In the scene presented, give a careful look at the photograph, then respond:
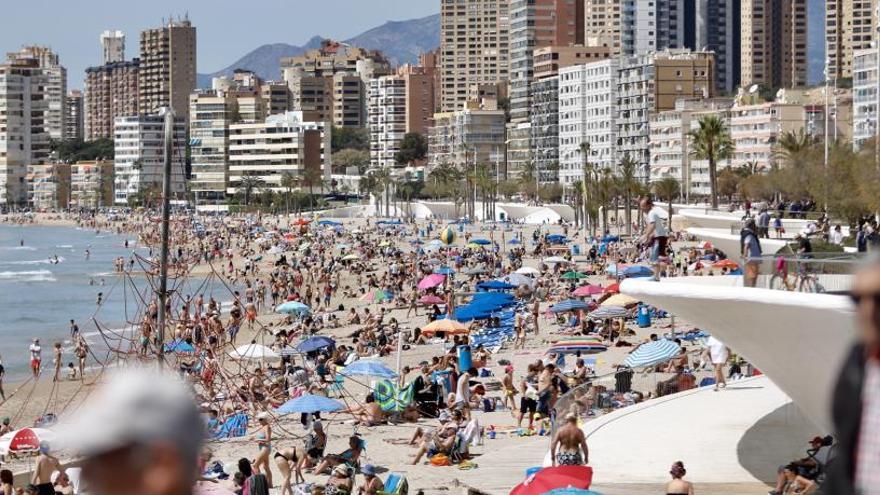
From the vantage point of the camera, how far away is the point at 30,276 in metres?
81.2

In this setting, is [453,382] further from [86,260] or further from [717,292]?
[86,260]

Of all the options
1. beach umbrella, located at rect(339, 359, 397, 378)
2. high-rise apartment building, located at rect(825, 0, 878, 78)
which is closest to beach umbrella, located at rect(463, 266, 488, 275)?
beach umbrella, located at rect(339, 359, 397, 378)

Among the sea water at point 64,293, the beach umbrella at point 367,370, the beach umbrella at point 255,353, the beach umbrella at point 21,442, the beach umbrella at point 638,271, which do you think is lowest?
the sea water at point 64,293

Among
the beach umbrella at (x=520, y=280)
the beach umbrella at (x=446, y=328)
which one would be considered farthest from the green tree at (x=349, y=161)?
the beach umbrella at (x=446, y=328)

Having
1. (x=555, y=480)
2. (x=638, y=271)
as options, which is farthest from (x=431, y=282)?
(x=555, y=480)

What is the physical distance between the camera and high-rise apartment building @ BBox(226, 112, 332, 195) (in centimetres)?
16775

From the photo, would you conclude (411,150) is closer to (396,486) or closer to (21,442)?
(21,442)

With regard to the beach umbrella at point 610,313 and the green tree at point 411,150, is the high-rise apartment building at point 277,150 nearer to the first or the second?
the green tree at point 411,150

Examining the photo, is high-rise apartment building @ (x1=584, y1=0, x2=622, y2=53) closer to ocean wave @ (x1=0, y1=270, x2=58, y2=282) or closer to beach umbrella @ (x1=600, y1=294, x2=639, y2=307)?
ocean wave @ (x1=0, y1=270, x2=58, y2=282)

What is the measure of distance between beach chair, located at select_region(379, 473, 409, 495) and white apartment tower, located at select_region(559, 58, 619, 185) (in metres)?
114

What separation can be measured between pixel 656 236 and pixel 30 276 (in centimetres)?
7139

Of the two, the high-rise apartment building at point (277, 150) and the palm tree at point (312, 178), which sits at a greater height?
the high-rise apartment building at point (277, 150)

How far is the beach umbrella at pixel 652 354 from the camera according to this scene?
2123 centimetres

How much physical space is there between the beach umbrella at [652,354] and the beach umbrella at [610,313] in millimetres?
7438
